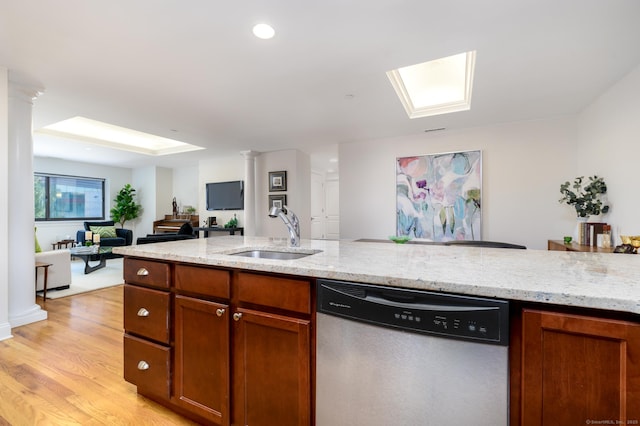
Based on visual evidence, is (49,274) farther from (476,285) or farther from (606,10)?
(606,10)

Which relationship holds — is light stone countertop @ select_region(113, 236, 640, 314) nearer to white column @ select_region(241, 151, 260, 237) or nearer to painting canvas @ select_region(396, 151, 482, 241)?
painting canvas @ select_region(396, 151, 482, 241)

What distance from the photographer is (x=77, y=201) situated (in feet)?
24.0

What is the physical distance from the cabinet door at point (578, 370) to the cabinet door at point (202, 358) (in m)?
1.15

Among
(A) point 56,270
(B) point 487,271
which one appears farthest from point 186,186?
(B) point 487,271

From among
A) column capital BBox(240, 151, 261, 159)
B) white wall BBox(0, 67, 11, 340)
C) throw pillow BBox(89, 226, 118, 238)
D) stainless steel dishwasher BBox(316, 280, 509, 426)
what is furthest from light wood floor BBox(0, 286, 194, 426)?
throw pillow BBox(89, 226, 118, 238)

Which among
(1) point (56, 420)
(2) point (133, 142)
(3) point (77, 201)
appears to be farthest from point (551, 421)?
(3) point (77, 201)

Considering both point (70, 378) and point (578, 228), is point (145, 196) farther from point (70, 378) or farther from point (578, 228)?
point (578, 228)

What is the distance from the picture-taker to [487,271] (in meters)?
1.03

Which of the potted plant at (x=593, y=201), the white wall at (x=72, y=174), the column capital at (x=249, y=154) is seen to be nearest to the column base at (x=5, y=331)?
the column capital at (x=249, y=154)

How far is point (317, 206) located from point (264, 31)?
21.4 feet

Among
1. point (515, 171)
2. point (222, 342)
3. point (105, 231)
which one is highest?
point (515, 171)

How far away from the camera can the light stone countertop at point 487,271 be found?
77 cm

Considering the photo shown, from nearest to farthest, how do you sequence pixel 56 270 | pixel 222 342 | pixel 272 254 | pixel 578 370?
1. pixel 578 370
2. pixel 222 342
3. pixel 272 254
4. pixel 56 270

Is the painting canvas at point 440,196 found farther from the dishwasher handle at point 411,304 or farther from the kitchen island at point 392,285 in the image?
the dishwasher handle at point 411,304
